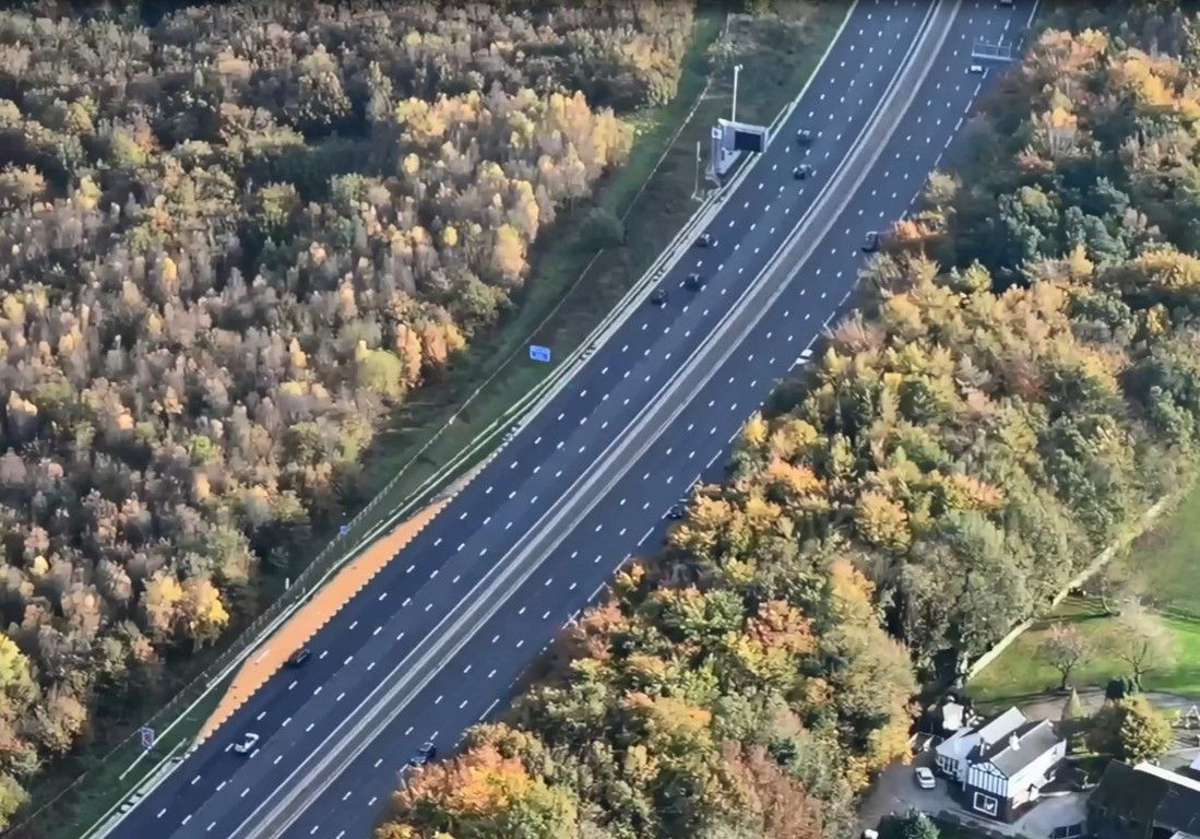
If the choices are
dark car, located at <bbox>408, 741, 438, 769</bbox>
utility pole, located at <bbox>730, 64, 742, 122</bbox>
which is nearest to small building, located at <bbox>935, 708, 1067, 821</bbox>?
dark car, located at <bbox>408, 741, 438, 769</bbox>

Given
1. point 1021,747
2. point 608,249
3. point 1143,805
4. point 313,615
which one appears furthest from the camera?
point 608,249

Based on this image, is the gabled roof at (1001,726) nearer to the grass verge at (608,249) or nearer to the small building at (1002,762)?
the small building at (1002,762)

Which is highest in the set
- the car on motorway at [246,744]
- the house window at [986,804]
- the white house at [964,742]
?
the white house at [964,742]

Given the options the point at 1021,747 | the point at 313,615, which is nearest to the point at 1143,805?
the point at 1021,747

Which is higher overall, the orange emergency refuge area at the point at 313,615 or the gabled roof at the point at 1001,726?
the gabled roof at the point at 1001,726

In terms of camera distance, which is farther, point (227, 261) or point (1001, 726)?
point (227, 261)

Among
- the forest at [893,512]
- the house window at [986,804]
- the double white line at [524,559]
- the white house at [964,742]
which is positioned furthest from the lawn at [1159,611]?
the double white line at [524,559]

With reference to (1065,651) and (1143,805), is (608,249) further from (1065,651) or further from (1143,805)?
(1143,805)

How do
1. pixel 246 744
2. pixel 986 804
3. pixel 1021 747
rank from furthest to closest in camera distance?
pixel 246 744 → pixel 1021 747 → pixel 986 804
